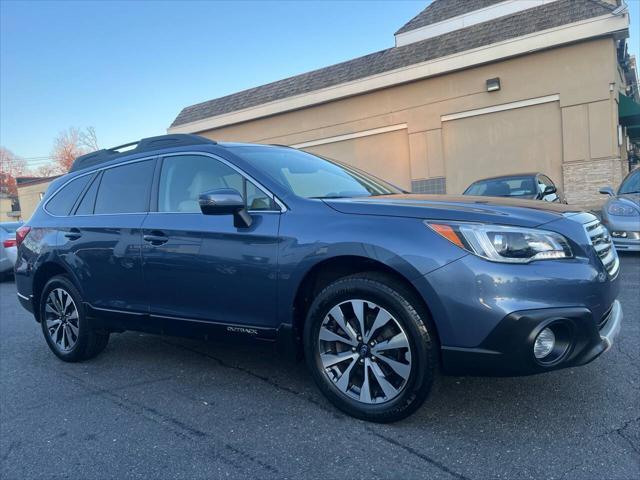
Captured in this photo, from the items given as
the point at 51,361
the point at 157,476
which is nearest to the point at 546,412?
the point at 157,476

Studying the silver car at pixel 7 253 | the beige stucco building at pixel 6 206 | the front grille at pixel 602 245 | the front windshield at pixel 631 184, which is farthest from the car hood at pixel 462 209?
the beige stucco building at pixel 6 206

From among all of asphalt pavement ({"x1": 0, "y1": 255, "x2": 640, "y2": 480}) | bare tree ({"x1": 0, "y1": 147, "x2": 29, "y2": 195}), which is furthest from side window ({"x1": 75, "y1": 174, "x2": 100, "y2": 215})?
bare tree ({"x1": 0, "y1": 147, "x2": 29, "y2": 195})

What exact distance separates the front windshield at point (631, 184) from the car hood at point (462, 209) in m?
6.35

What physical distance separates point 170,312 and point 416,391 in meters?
1.84

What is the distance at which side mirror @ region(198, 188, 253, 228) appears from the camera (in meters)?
3.09

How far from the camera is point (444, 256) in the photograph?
102 inches

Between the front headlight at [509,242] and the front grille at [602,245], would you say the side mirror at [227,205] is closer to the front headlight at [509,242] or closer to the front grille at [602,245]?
the front headlight at [509,242]

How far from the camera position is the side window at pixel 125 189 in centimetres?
398

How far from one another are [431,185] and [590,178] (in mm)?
4604

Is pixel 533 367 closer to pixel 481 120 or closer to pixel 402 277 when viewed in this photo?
pixel 402 277

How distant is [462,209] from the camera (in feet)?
9.04

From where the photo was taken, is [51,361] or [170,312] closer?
[170,312]

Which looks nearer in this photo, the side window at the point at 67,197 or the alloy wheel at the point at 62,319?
the alloy wheel at the point at 62,319

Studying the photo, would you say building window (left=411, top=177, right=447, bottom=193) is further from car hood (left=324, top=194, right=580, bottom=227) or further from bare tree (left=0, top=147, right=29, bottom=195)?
bare tree (left=0, top=147, right=29, bottom=195)
